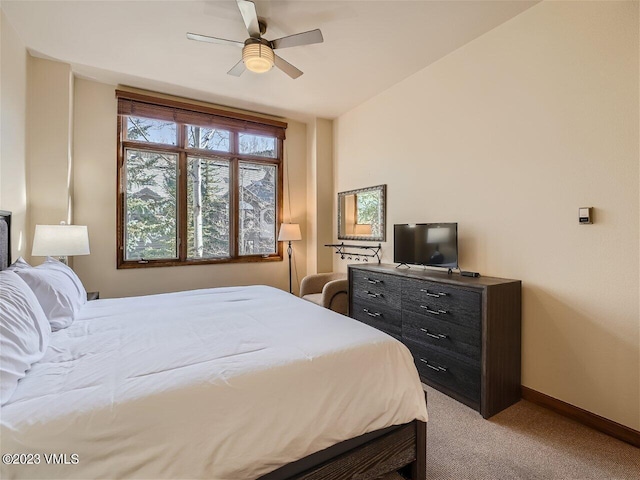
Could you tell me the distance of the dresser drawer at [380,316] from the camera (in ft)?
9.56

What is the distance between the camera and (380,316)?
3096 mm

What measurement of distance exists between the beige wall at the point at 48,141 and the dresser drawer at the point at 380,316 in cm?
320

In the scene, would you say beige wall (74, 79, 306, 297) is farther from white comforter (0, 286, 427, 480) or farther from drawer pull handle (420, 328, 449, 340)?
drawer pull handle (420, 328, 449, 340)

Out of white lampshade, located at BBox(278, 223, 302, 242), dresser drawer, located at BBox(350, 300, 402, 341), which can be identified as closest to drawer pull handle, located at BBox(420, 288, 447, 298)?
dresser drawer, located at BBox(350, 300, 402, 341)

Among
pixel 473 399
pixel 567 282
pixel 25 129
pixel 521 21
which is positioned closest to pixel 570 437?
pixel 473 399

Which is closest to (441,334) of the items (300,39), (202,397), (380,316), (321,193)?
(380,316)

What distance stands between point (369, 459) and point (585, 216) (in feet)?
6.68

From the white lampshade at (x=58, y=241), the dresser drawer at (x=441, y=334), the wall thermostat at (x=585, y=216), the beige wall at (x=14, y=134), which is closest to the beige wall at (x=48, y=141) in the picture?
the beige wall at (x=14, y=134)

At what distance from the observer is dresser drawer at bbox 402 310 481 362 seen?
2.26 meters

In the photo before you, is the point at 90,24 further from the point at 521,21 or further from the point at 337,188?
the point at 521,21

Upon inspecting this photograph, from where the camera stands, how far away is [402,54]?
296cm

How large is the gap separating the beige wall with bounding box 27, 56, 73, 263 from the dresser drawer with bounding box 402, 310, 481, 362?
11.8ft

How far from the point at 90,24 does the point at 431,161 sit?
326 cm

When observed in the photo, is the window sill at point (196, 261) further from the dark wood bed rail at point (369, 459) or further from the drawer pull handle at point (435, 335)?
the dark wood bed rail at point (369, 459)
